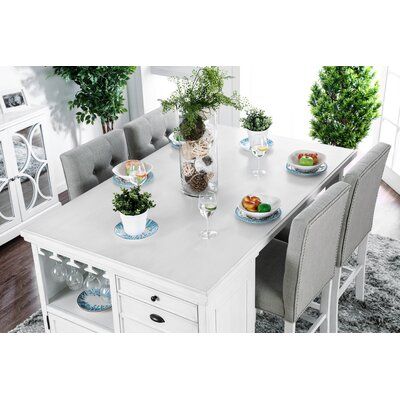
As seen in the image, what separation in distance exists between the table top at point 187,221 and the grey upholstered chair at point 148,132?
0.18 meters

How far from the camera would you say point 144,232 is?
2.75 meters

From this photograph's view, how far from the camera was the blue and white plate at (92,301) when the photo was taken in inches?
116

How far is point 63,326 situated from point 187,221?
0.79 meters

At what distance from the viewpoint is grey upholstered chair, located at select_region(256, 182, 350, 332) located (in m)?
2.63

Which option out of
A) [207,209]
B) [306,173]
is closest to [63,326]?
[207,209]

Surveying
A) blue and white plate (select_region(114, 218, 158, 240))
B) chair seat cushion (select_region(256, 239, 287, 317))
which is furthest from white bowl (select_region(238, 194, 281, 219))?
blue and white plate (select_region(114, 218, 158, 240))

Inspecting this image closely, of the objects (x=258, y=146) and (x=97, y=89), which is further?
(x=97, y=89)

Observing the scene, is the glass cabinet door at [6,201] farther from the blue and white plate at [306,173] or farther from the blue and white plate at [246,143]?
the blue and white plate at [306,173]

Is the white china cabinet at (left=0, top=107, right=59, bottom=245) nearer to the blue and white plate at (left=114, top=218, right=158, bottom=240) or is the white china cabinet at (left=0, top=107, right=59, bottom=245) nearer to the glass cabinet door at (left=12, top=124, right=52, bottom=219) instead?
the glass cabinet door at (left=12, top=124, right=52, bottom=219)

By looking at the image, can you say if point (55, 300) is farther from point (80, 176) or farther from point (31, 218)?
point (31, 218)

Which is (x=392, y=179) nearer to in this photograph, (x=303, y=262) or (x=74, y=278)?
(x=303, y=262)

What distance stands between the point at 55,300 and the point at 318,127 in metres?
2.69

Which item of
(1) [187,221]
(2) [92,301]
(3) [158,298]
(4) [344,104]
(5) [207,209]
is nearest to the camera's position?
(3) [158,298]

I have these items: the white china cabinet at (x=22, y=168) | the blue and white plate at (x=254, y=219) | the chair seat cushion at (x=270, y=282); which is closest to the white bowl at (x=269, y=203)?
the blue and white plate at (x=254, y=219)
